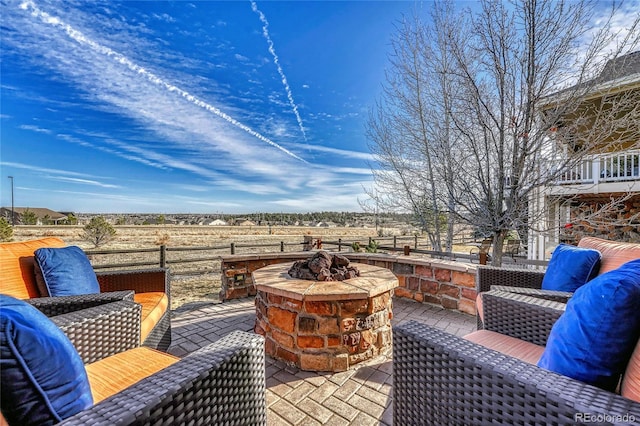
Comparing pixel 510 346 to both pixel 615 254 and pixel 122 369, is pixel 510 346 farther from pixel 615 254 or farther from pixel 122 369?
pixel 122 369

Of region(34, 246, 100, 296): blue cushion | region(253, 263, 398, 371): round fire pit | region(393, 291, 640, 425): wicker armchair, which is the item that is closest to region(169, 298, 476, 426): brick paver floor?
region(253, 263, 398, 371): round fire pit

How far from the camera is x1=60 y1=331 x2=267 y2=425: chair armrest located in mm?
680

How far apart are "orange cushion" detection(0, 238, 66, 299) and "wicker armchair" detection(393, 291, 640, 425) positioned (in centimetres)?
238

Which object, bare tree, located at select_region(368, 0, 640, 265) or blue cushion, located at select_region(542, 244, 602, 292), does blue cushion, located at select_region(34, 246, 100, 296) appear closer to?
blue cushion, located at select_region(542, 244, 602, 292)

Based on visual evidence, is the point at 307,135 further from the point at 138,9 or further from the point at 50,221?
the point at 50,221

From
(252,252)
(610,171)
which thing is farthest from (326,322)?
(610,171)

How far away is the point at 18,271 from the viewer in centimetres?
183

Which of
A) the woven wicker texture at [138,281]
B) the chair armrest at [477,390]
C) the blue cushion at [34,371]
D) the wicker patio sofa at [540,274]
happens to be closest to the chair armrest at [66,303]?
the woven wicker texture at [138,281]

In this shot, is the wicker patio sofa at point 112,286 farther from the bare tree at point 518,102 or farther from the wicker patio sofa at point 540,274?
the bare tree at point 518,102

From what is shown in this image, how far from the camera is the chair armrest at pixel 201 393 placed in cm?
68

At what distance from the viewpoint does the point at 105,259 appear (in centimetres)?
916

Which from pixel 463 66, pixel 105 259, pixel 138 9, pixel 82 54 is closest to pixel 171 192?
pixel 105 259

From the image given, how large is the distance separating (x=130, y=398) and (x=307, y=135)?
7.41 meters

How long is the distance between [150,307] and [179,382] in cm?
156
